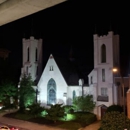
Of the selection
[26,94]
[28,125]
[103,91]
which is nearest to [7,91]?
[26,94]

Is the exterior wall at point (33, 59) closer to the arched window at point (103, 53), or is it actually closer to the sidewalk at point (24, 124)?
the sidewalk at point (24, 124)

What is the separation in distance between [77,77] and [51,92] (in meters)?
5.31

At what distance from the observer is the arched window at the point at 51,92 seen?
35688mm

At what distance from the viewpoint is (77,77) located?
36062 millimetres

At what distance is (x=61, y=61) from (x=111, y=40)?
→ 10.3 metres

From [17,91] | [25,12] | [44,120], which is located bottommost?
[44,120]

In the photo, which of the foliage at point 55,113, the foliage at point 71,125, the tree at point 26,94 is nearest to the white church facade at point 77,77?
the tree at point 26,94

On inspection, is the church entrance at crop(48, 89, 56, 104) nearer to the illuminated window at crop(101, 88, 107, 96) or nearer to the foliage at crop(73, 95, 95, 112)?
the foliage at crop(73, 95, 95, 112)

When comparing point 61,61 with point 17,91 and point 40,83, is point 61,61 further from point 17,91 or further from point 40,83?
point 17,91

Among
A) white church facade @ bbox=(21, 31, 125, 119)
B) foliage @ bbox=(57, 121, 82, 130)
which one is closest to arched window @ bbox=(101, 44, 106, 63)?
white church facade @ bbox=(21, 31, 125, 119)

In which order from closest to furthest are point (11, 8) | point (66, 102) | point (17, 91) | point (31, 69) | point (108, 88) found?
1. point (11, 8)
2. point (108, 88)
3. point (66, 102)
4. point (17, 91)
5. point (31, 69)

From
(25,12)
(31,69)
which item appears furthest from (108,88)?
(25,12)

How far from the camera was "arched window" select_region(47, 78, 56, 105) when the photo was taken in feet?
117

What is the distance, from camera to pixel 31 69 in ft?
130
